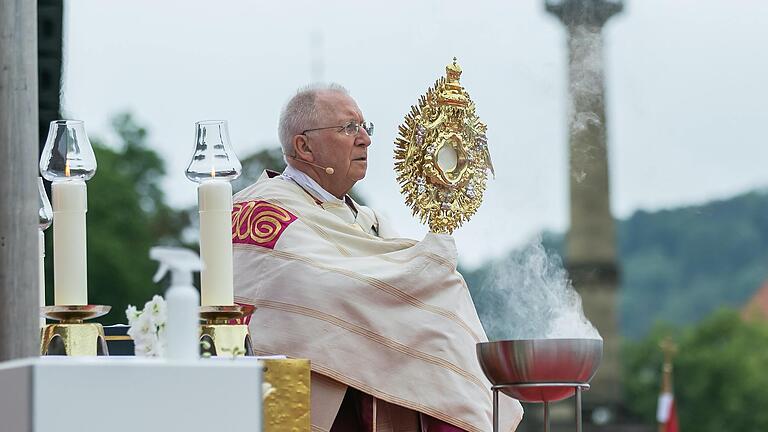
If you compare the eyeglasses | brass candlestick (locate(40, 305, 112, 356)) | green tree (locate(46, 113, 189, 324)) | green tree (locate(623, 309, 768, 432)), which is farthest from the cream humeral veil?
green tree (locate(623, 309, 768, 432))

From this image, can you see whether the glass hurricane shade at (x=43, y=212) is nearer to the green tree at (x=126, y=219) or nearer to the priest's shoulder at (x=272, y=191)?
the priest's shoulder at (x=272, y=191)

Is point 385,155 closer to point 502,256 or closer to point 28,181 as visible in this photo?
point 502,256

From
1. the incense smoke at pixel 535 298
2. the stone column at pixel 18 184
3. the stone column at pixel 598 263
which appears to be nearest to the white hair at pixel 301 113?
the incense smoke at pixel 535 298

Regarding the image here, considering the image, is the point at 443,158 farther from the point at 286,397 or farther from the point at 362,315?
the point at 286,397

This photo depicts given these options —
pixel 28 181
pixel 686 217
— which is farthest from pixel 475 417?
pixel 686 217

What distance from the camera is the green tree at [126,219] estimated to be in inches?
1221

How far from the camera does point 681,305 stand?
67.8m

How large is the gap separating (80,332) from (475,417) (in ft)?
6.43

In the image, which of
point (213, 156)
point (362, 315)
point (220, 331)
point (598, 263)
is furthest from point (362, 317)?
point (598, 263)

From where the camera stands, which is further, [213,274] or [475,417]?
[475,417]

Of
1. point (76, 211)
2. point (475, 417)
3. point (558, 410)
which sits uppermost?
point (76, 211)

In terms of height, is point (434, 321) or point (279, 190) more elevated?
point (279, 190)

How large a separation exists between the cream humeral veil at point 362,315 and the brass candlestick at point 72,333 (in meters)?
1.40

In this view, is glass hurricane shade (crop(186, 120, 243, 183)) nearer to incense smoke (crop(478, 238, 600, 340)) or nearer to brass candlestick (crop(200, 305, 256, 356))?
brass candlestick (crop(200, 305, 256, 356))
